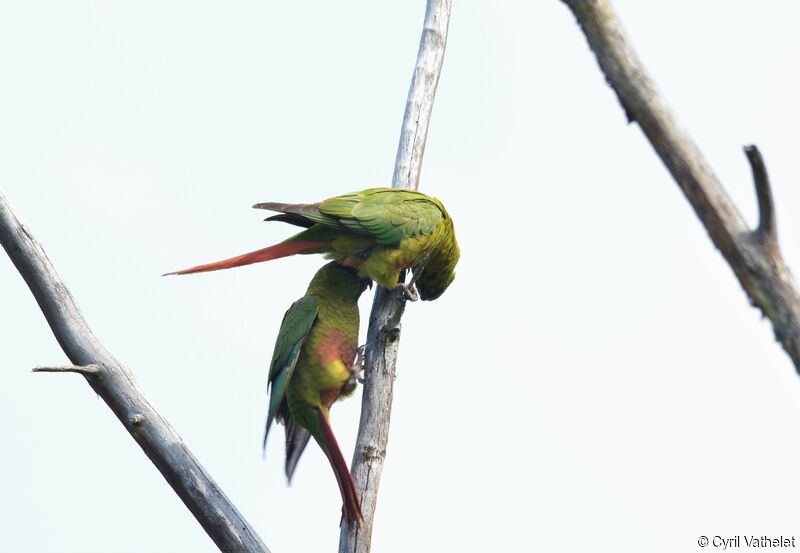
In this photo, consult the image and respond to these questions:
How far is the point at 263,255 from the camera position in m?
4.98

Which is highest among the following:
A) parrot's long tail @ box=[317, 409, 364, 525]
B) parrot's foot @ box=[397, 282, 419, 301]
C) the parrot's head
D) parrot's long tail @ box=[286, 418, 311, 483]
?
the parrot's head

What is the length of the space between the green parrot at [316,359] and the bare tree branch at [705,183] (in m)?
2.75

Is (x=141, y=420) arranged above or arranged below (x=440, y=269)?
below

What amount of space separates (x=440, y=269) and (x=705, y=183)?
2.98 m

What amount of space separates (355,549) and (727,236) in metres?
2.50

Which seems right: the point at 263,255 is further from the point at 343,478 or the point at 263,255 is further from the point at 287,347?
the point at 343,478

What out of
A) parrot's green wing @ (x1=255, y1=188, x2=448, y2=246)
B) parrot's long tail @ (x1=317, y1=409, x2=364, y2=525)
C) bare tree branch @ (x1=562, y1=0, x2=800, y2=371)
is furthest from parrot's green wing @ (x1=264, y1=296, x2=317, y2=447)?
bare tree branch @ (x1=562, y1=0, x2=800, y2=371)

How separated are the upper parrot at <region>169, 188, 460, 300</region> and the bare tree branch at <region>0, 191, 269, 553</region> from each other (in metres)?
1.14

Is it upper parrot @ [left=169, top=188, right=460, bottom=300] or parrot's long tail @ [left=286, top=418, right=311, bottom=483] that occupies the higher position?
upper parrot @ [left=169, top=188, right=460, bottom=300]

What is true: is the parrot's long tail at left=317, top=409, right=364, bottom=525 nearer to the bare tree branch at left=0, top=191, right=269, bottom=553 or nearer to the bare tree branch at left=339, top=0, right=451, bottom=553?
the bare tree branch at left=339, top=0, right=451, bottom=553

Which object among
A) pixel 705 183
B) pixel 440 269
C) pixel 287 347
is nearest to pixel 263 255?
pixel 287 347

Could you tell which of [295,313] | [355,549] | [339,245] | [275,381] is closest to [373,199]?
[339,245]

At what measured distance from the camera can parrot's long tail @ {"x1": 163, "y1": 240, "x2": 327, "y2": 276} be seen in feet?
14.9

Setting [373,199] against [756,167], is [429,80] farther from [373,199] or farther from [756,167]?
[756,167]
